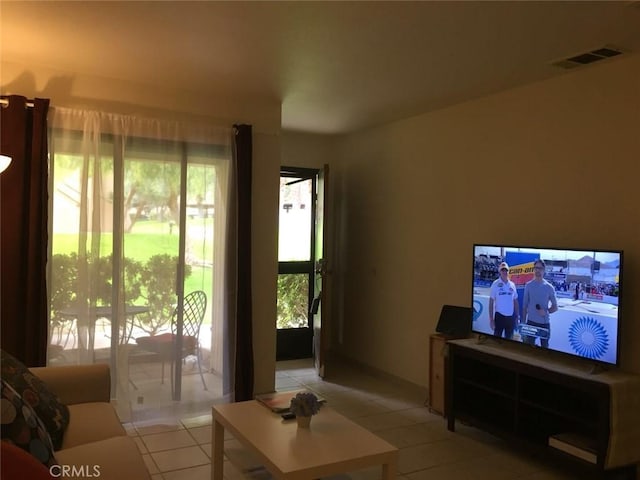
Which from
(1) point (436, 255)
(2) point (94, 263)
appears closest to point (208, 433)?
(2) point (94, 263)

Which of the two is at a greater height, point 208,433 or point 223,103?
point 223,103

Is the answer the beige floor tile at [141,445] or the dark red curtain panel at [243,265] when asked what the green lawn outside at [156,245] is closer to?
the dark red curtain panel at [243,265]

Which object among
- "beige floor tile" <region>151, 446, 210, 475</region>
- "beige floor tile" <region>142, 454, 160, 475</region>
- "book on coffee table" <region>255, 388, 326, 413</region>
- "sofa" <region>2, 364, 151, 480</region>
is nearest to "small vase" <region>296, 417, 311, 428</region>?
"book on coffee table" <region>255, 388, 326, 413</region>

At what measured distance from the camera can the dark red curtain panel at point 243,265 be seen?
422 cm

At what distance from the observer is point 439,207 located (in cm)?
458

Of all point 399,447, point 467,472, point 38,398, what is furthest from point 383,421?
point 38,398

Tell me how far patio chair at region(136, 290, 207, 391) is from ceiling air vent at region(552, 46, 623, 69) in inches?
Answer: 116

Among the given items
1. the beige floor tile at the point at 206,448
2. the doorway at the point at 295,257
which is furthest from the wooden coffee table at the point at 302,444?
the doorway at the point at 295,257

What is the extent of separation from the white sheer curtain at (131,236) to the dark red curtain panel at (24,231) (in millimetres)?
104

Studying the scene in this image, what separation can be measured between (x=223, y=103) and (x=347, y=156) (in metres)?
1.93

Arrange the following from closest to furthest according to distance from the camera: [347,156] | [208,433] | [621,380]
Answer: [621,380] → [208,433] → [347,156]

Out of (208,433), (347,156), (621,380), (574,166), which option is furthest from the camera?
(347,156)

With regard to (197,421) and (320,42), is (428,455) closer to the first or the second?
(197,421)

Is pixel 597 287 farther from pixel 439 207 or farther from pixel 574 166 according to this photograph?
pixel 439 207
